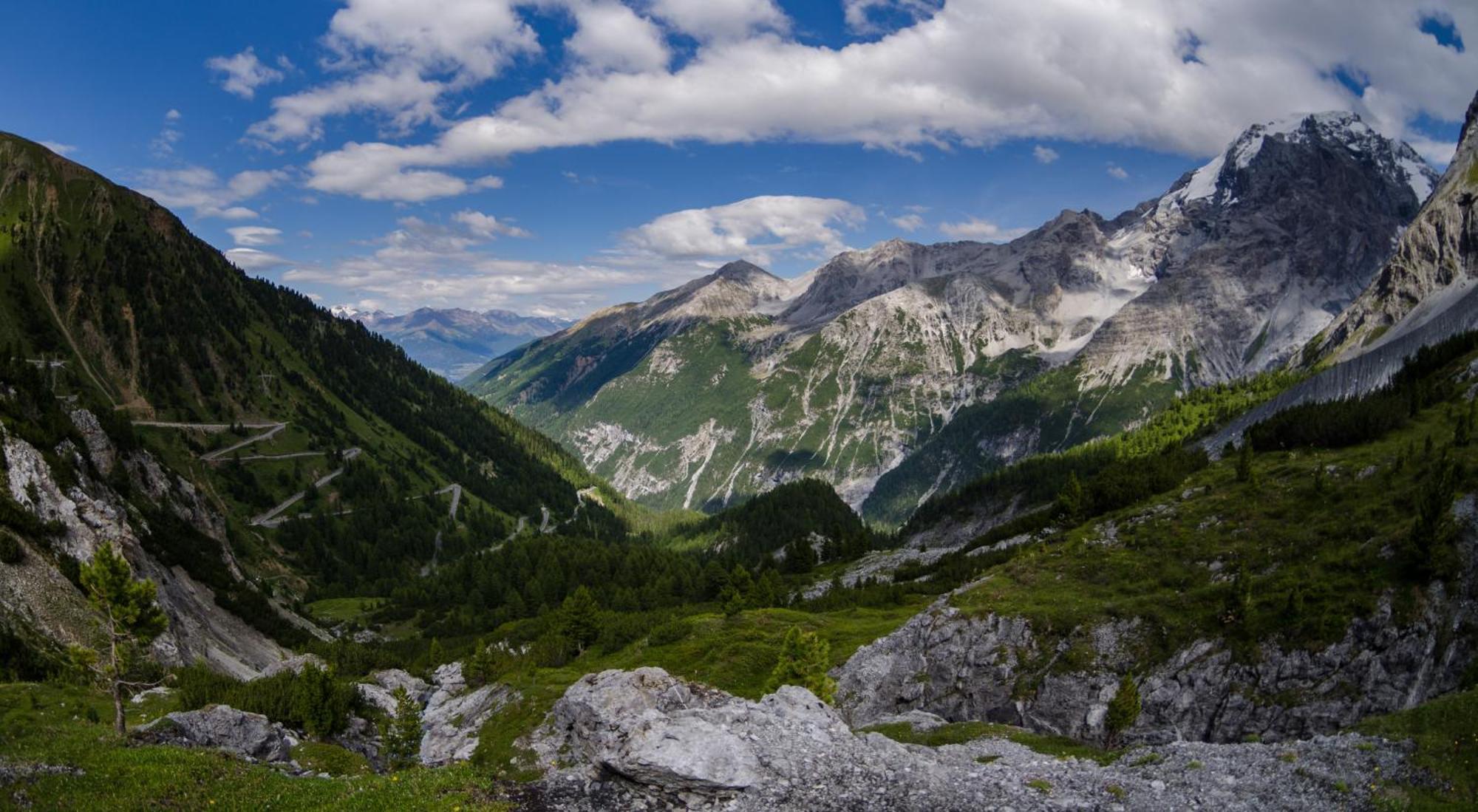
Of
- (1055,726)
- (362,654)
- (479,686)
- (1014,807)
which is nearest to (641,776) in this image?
(1014,807)

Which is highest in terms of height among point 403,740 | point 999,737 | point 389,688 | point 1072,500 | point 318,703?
point 1072,500

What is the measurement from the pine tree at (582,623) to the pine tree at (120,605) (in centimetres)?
5829

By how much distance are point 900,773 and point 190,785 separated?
25.8 metres

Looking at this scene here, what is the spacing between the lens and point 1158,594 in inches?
2244

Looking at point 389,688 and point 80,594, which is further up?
point 80,594

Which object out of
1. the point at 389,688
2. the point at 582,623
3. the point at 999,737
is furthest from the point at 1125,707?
the point at 389,688

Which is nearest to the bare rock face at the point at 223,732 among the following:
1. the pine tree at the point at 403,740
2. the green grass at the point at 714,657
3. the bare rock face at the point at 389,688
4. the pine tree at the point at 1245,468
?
the pine tree at the point at 403,740

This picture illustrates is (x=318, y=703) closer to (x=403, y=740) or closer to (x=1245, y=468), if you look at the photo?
(x=403, y=740)

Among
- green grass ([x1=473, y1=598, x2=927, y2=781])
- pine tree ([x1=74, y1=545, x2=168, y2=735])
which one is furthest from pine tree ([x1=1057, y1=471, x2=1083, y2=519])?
pine tree ([x1=74, y1=545, x2=168, y2=735])

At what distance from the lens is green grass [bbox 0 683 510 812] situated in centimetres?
2423

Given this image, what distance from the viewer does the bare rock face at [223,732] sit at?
143 ft

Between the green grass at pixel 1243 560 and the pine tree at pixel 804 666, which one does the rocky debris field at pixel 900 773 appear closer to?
the pine tree at pixel 804 666

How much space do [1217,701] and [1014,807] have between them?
95.8 feet

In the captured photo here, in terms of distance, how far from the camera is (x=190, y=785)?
2573 cm
